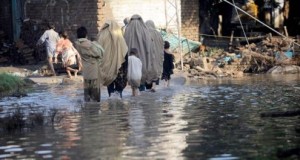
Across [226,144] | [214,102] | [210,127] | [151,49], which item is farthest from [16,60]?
[226,144]

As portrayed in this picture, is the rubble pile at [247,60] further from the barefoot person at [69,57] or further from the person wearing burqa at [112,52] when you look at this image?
the person wearing burqa at [112,52]

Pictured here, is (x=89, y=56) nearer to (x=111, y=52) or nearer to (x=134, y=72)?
(x=111, y=52)

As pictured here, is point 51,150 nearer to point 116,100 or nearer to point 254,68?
point 116,100

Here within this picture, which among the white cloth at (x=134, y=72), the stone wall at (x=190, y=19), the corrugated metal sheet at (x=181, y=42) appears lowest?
the white cloth at (x=134, y=72)

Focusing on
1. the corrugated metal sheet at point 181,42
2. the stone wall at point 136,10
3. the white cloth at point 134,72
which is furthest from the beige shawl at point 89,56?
the corrugated metal sheet at point 181,42

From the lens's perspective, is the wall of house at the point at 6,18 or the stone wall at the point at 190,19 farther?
the stone wall at the point at 190,19

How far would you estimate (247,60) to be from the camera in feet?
89.5

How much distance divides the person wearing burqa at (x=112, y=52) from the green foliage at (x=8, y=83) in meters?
3.42

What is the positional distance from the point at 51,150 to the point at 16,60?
18884mm

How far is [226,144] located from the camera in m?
10.6

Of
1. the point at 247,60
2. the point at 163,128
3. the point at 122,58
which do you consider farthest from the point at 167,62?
the point at 163,128

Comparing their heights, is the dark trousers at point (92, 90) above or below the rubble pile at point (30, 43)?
below

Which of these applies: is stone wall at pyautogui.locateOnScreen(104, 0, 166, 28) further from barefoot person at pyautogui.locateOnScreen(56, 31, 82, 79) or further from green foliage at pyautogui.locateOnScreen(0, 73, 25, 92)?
green foliage at pyautogui.locateOnScreen(0, 73, 25, 92)

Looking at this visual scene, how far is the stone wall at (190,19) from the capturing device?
32.0 metres
